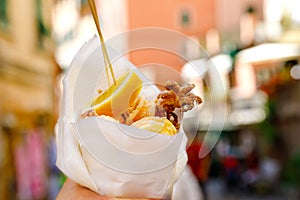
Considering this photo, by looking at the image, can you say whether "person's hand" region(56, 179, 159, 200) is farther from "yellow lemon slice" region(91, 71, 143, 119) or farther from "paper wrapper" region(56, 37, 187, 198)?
"yellow lemon slice" region(91, 71, 143, 119)

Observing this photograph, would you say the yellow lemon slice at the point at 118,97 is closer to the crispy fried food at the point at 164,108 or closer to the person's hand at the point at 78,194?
the crispy fried food at the point at 164,108

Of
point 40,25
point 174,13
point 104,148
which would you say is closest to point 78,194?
point 104,148

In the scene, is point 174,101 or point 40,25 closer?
point 174,101

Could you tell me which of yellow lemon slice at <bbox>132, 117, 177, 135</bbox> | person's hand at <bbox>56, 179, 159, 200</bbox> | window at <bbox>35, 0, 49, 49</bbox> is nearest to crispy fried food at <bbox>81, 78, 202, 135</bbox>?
yellow lemon slice at <bbox>132, 117, 177, 135</bbox>

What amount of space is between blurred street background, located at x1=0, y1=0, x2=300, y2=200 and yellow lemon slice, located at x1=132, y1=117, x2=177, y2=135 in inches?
3.3

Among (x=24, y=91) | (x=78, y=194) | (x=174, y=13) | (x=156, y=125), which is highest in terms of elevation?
(x=156, y=125)

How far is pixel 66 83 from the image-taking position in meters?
1.04

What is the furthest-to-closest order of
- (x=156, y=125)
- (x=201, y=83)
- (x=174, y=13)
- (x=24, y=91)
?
1. (x=174, y=13)
2. (x=24, y=91)
3. (x=201, y=83)
4. (x=156, y=125)

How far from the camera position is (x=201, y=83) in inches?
44.7

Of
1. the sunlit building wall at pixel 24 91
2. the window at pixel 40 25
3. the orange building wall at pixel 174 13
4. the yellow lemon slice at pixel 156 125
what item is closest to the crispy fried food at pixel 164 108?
the yellow lemon slice at pixel 156 125

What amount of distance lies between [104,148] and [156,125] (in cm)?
10

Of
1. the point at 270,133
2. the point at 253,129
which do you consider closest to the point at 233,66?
the point at 270,133

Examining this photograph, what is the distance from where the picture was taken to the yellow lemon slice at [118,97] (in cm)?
99

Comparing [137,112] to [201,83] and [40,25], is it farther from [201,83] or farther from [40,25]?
[40,25]
